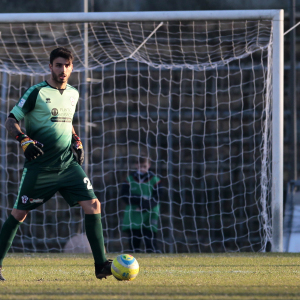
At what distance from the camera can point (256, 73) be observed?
34.1 feet

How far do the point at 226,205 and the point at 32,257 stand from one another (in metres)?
4.48

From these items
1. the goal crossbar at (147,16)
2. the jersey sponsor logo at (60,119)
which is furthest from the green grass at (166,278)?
the goal crossbar at (147,16)

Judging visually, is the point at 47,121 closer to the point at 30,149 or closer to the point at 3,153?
the point at 30,149

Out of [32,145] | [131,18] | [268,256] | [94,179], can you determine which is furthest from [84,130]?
[32,145]

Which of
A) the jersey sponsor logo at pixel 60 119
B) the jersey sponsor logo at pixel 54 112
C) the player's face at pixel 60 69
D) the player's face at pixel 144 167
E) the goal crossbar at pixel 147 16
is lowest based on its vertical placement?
the player's face at pixel 144 167

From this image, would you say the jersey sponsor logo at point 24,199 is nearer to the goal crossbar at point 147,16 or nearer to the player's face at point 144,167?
the goal crossbar at point 147,16

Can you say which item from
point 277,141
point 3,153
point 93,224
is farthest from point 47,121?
point 3,153

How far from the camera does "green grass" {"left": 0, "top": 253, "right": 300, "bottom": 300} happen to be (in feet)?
11.5

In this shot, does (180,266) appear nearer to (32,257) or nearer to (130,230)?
(32,257)

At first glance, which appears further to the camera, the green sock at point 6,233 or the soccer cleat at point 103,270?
the green sock at point 6,233

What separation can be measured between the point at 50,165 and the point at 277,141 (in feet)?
12.4

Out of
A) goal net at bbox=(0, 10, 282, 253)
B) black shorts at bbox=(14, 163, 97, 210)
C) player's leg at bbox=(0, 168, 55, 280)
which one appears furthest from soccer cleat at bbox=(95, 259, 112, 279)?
goal net at bbox=(0, 10, 282, 253)

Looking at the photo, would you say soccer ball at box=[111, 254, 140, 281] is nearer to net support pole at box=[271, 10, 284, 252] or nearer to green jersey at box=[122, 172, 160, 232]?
net support pole at box=[271, 10, 284, 252]

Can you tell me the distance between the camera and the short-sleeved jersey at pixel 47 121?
434 cm
